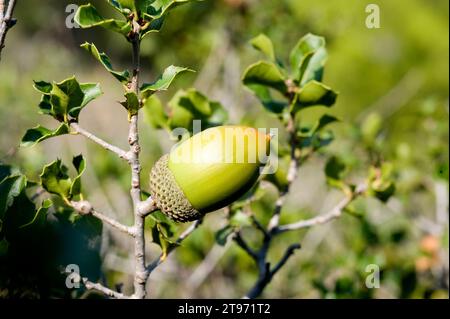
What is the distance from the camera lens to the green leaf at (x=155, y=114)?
1.24 metres

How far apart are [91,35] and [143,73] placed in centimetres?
405

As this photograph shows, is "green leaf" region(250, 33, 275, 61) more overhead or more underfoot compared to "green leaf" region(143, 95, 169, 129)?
more overhead

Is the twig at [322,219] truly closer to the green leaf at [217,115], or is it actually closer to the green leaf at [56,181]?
the green leaf at [217,115]

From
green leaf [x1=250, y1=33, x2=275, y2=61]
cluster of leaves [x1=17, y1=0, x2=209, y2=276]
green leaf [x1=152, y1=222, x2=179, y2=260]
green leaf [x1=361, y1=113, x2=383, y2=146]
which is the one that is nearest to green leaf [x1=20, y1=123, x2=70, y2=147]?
cluster of leaves [x1=17, y1=0, x2=209, y2=276]

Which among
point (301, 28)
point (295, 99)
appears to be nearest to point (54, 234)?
point (295, 99)

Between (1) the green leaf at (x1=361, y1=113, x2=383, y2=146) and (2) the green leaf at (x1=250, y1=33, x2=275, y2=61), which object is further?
(1) the green leaf at (x1=361, y1=113, x2=383, y2=146)

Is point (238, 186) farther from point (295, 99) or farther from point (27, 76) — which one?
point (27, 76)

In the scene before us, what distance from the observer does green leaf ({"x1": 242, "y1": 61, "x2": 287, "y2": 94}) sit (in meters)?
1.12

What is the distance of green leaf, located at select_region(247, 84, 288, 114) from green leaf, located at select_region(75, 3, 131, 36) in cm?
40

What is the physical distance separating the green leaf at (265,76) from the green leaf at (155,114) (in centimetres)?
21

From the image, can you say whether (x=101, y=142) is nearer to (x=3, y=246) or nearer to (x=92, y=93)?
(x=92, y=93)

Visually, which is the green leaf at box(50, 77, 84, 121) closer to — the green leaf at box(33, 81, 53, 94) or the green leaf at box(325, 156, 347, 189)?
the green leaf at box(33, 81, 53, 94)

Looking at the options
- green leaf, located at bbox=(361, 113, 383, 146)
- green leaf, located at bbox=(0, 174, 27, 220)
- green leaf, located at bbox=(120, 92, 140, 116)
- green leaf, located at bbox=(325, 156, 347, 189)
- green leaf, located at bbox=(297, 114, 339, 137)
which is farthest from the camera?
green leaf, located at bbox=(361, 113, 383, 146)

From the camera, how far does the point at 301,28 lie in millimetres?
3111
